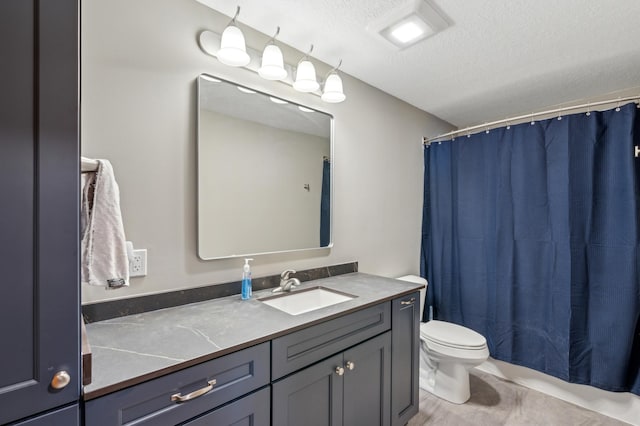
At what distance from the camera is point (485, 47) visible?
1750mm

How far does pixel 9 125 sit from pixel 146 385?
69cm

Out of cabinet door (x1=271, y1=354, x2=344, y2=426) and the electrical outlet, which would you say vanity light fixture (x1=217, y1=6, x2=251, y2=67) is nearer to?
the electrical outlet

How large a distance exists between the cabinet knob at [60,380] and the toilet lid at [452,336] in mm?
2028

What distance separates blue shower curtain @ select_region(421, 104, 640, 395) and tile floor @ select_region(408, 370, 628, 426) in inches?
9.0

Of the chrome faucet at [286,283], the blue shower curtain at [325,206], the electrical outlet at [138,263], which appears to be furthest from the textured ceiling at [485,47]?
the chrome faucet at [286,283]

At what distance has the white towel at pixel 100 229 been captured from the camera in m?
0.95

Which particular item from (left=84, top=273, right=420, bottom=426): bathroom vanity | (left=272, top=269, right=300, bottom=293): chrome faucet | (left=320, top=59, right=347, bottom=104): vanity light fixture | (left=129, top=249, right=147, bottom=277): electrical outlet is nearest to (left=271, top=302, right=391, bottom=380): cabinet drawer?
(left=84, top=273, right=420, bottom=426): bathroom vanity

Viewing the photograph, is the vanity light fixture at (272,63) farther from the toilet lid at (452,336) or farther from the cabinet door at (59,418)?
the toilet lid at (452,336)

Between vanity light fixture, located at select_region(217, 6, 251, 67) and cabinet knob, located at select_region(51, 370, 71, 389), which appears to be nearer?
cabinet knob, located at select_region(51, 370, 71, 389)

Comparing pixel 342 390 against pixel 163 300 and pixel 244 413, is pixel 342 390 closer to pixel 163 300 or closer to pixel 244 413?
pixel 244 413

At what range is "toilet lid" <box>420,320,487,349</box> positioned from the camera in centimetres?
201

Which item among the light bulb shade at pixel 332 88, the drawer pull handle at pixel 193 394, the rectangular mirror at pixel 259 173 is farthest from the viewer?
the light bulb shade at pixel 332 88

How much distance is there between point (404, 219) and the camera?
2.63 metres

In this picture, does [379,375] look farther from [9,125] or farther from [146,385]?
[9,125]
